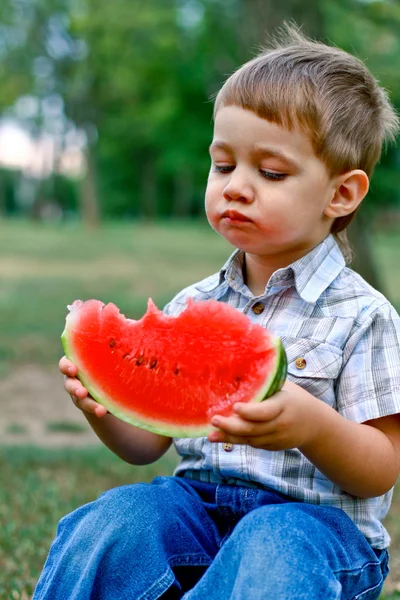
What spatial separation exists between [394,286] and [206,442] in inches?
427

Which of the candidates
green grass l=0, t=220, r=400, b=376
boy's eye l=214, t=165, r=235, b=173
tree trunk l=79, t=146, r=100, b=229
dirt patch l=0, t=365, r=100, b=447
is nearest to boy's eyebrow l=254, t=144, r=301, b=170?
boy's eye l=214, t=165, r=235, b=173

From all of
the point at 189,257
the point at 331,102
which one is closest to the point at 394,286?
the point at 189,257

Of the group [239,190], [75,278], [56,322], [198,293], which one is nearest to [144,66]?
[75,278]

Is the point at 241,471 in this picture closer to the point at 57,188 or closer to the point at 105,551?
the point at 105,551

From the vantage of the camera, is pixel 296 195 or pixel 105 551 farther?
pixel 296 195

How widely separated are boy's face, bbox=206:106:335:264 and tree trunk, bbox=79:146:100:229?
28.7 m

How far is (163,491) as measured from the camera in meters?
1.97

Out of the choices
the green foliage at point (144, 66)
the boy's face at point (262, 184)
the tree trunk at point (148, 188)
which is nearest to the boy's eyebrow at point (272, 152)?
the boy's face at point (262, 184)

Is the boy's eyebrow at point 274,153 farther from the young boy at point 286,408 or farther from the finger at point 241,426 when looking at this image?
the finger at point 241,426

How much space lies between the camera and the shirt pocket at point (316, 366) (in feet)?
6.36

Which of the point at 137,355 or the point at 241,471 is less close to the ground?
the point at 137,355

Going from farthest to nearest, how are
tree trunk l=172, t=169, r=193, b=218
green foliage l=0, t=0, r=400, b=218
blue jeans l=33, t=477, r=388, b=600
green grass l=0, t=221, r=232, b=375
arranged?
1. tree trunk l=172, t=169, r=193, b=218
2. green foliage l=0, t=0, r=400, b=218
3. green grass l=0, t=221, r=232, b=375
4. blue jeans l=33, t=477, r=388, b=600

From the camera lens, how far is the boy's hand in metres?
1.59

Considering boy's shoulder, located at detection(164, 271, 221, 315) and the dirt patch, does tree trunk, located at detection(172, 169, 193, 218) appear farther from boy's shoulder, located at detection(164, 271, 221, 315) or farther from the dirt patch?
boy's shoulder, located at detection(164, 271, 221, 315)
